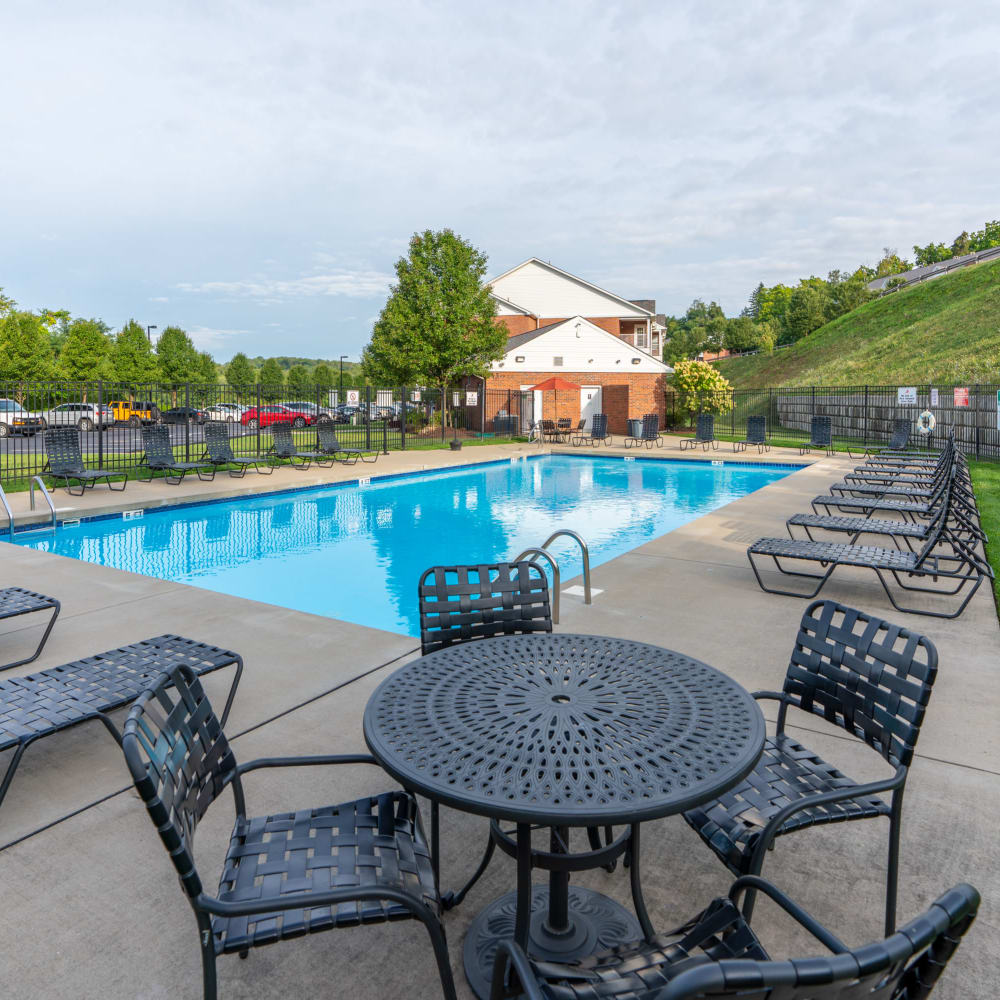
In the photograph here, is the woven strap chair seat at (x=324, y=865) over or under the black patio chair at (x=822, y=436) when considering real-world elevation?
under

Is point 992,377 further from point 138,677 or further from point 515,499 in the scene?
point 138,677

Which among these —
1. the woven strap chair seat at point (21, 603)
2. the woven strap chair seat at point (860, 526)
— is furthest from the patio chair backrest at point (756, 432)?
the woven strap chair seat at point (21, 603)

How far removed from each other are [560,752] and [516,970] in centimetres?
60

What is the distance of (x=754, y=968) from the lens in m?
0.92

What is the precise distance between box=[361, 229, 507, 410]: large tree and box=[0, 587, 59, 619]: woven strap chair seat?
26.5 meters

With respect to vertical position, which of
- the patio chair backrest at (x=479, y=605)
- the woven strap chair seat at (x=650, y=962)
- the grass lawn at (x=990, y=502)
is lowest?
the grass lawn at (x=990, y=502)

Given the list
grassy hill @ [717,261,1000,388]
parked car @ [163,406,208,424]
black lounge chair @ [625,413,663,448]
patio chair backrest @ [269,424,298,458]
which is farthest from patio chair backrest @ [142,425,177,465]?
grassy hill @ [717,261,1000,388]

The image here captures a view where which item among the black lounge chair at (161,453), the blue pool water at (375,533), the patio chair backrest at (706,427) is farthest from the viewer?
the patio chair backrest at (706,427)

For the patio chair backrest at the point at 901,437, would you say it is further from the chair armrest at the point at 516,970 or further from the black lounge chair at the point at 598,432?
the chair armrest at the point at 516,970

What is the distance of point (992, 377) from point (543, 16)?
860 inches

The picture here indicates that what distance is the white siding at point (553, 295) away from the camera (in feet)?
151

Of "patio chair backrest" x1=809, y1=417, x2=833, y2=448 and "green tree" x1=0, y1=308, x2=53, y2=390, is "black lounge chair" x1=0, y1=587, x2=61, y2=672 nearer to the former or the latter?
"patio chair backrest" x1=809, y1=417, x2=833, y2=448

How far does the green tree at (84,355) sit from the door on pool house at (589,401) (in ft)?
102

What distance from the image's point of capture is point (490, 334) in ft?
102
